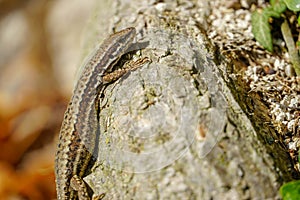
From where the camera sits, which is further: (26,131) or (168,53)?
(26,131)

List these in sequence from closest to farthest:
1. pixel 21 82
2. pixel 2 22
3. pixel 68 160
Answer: pixel 68 160 → pixel 21 82 → pixel 2 22

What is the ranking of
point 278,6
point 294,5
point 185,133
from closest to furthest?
point 185,133 → point 294,5 → point 278,6

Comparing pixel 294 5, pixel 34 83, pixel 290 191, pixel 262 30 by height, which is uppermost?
pixel 294 5

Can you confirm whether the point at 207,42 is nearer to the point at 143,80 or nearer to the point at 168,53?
the point at 168,53

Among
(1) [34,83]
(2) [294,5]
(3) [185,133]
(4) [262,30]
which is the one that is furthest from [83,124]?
(1) [34,83]

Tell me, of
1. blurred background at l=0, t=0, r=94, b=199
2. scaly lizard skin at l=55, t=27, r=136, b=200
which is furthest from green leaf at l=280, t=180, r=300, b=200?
blurred background at l=0, t=0, r=94, b=199

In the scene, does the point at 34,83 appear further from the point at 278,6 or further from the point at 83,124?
the point at 278,6

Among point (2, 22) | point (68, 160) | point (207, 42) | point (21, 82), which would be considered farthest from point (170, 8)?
point (2, 22)
